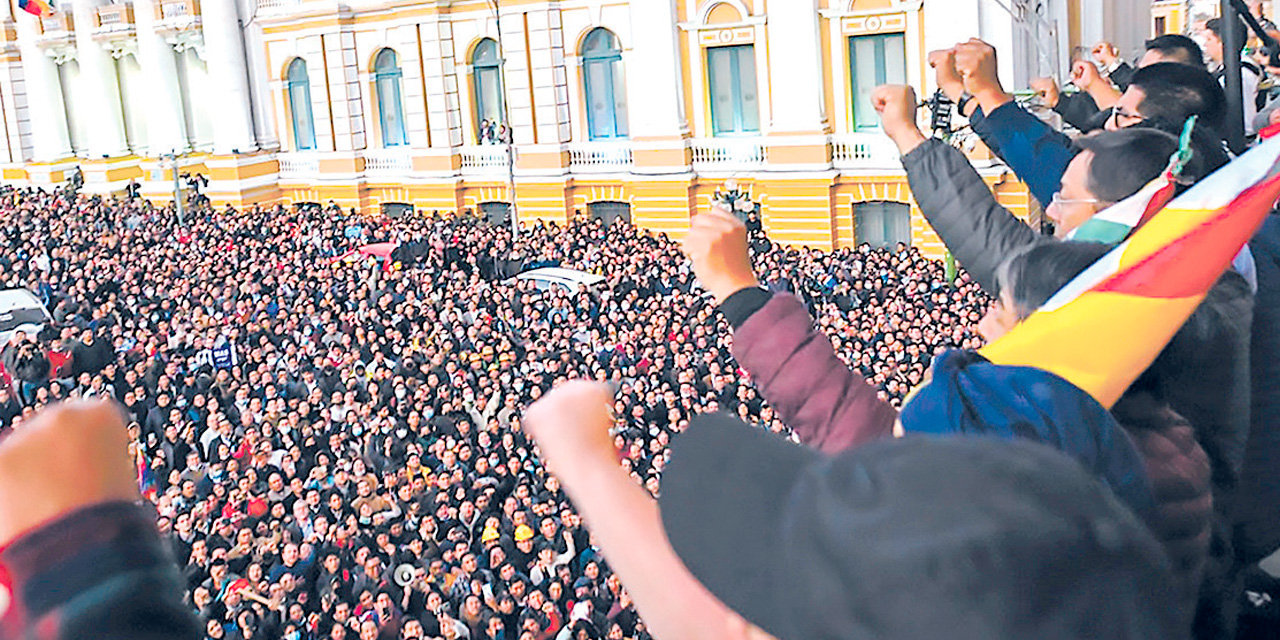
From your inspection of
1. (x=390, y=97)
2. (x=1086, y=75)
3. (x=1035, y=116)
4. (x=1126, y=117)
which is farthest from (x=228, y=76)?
(x=1035, y=116)

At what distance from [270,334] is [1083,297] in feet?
45.8

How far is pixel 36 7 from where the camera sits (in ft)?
101

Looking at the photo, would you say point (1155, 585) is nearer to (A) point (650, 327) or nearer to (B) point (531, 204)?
(A) point (650, 327)

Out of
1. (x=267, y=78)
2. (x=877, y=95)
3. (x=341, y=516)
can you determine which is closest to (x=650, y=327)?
(x=341, y=516)

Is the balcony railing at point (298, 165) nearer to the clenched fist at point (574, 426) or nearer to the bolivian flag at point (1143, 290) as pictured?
the bolivian flag at point (1143, 290)

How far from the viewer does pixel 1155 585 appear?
1.14m

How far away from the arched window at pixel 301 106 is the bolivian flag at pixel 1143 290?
26786 millimetres

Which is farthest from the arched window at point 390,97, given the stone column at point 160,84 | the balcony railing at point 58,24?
the balcony railing at point 58,24

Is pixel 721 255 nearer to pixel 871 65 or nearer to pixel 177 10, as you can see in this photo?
pixel 871 65

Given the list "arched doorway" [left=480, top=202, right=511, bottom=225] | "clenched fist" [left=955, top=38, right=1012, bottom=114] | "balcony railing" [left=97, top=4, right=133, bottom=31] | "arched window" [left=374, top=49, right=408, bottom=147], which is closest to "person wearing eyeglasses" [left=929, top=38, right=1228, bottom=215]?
"clenched fist" [left=955, top=38, right=1012, bottom=114]

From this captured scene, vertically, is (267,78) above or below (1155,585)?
above

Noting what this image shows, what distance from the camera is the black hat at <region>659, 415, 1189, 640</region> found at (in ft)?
3.49

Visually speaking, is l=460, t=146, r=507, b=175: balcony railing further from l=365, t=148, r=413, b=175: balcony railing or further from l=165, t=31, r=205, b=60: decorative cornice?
l=165, t=31, r=205, b=60: decorative cornice

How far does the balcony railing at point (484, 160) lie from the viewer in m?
25.3
